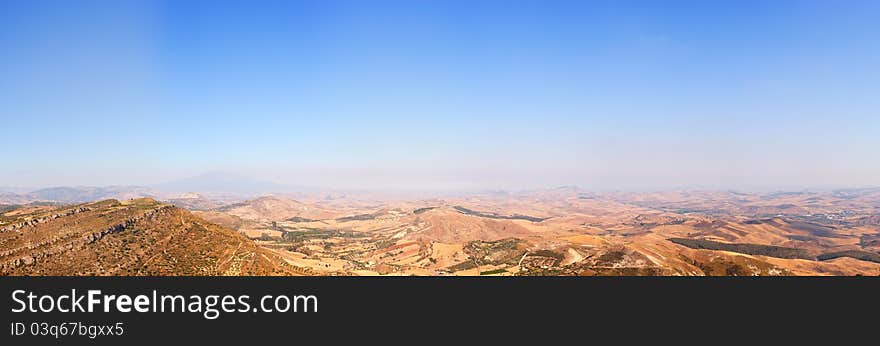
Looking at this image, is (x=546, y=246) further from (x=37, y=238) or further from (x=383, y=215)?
(x=383, y=215)

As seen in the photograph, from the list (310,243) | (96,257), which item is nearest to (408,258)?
(310,243)

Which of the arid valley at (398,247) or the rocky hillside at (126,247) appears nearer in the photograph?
the rocky hillside at (126,247)

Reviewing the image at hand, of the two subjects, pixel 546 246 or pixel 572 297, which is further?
pixel 546 246

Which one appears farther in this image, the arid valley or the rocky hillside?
the arid valley

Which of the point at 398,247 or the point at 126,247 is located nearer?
the point at 126,247

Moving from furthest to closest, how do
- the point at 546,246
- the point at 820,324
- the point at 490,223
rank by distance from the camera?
1. the point at 490,223
2. the point at 546,246
3. the point at 820,324

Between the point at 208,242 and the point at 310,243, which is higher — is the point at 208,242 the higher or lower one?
the higher one

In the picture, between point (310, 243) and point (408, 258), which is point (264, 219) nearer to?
point (310, 243)

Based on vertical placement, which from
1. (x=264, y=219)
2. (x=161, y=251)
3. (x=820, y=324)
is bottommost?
(x=264, y=219)

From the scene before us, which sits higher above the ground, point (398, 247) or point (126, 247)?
point (126, 247)

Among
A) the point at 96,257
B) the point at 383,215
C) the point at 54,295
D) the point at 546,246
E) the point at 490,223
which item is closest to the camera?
the point at 54,295
